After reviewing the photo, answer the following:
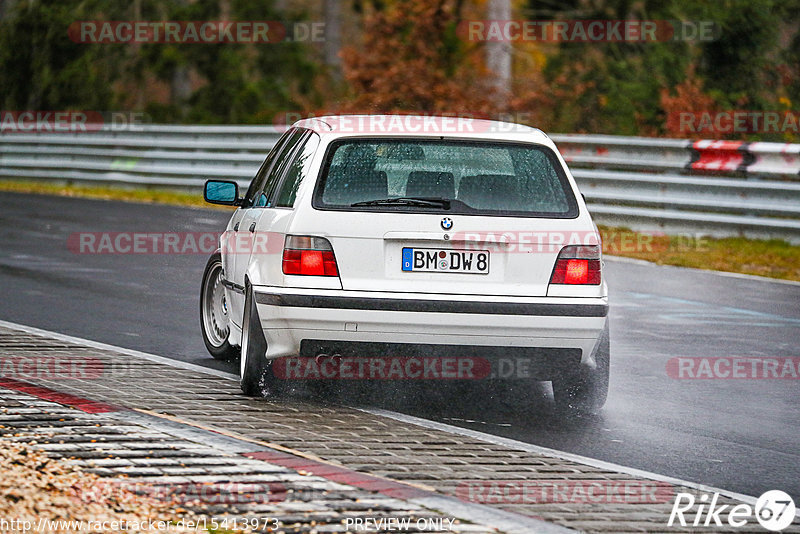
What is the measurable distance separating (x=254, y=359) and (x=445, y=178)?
4.78 ft

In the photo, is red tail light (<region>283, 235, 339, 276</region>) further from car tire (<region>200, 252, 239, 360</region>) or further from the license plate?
car tire (<region>200, 252, 239, 360</region>)

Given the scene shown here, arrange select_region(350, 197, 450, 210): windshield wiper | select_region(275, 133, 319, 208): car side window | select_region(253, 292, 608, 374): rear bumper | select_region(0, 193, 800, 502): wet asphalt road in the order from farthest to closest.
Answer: select_region(275, 133, 319, 208): car side window, select_region(350, 197, 450, 210): windshield wiper, select_region(253, 292, 608, 374): rear bumper, select_region(0, 193, 800, 502): wet asphalt road

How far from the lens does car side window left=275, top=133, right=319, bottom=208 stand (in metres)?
8.07

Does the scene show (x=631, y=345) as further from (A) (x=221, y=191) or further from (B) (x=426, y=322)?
(B) (x=426, y=322)

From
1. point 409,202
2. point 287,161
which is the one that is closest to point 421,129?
point 409,202

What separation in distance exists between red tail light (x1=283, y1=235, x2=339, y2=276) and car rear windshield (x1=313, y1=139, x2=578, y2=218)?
0.71 feet

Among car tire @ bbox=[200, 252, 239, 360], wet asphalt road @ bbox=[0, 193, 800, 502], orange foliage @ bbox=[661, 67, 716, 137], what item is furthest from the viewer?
orange foliage @ bbox=[661, 67, 716, 137]

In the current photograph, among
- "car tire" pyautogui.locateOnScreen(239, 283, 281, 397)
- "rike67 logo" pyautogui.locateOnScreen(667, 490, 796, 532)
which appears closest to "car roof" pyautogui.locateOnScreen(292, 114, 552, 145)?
"car tire" pyautogui.locateOnScreen(239, 283, 281, 397)

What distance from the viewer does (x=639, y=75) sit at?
87.0 ft

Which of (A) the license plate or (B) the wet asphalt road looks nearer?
(B) the wet asphalt road

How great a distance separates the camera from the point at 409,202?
7.81 metres

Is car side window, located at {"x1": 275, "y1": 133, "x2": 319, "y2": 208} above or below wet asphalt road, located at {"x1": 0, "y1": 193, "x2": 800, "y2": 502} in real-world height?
above

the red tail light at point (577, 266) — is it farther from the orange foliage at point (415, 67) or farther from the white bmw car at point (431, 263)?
the orange foliage at point (415, 67)

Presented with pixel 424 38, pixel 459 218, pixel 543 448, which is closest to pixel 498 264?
pixel 459 218
